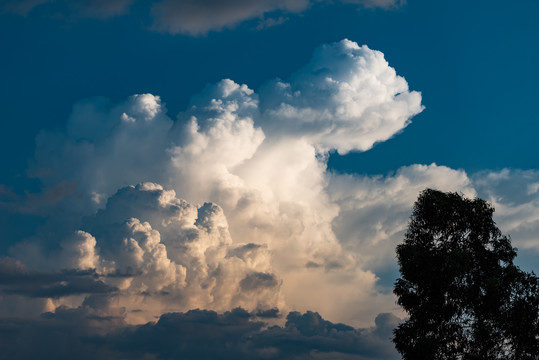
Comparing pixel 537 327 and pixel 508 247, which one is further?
pixel 508 247

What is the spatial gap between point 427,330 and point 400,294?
3.54 m

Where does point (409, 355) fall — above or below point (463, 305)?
below

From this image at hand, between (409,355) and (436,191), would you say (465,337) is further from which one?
(436,191)

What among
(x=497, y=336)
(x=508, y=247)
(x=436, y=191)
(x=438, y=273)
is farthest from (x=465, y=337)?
(x=436, y=191)

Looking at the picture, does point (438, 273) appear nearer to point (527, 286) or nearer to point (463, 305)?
point (463, 305)

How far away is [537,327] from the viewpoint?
4419 centimetres

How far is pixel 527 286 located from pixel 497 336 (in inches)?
191

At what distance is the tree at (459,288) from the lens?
144 feet

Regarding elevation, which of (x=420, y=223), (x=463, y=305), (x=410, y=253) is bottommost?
(x=463, y=305)

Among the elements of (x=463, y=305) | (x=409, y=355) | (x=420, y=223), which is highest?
(x=420, y=223)

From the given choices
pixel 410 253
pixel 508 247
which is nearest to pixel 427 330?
pixel 410 253

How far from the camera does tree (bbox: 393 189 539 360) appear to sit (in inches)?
1731

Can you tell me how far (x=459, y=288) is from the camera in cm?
4575

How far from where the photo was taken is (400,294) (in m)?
47.6
